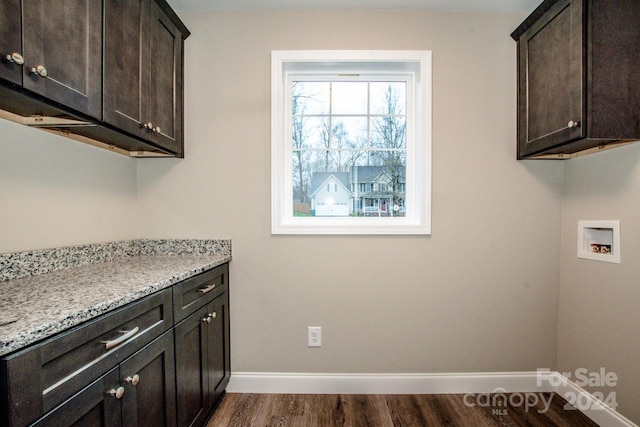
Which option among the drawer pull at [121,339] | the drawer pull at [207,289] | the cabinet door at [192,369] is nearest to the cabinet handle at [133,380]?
the drawer pull at [121,339]

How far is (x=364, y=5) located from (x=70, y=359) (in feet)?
7.42

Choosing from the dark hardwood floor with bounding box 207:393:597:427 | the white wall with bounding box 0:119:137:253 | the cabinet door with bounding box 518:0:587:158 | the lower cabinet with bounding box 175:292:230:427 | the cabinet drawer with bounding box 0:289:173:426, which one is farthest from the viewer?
the dark hardwood floor with bounding box 207:393:597:427

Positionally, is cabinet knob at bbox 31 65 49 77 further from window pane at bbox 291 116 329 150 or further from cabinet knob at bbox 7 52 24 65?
window pane at bbox 291 116 329 150

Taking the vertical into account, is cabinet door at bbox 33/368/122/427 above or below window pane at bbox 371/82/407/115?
below

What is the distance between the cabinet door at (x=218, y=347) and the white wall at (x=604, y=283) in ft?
7.17

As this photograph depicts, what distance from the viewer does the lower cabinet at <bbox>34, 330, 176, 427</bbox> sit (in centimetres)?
81

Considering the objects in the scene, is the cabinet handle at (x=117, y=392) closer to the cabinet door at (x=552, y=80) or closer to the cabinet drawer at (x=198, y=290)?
the cabinet drawer at (x=198, y=290)

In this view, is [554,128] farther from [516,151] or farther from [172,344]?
[172,344]

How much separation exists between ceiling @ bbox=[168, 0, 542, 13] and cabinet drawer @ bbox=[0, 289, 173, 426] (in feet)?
6.00

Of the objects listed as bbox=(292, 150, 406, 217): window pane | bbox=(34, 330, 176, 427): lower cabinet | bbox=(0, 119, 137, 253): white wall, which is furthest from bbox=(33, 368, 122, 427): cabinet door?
bbox=(292, 150, 406, 217): window pane

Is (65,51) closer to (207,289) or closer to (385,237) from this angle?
(207,289)

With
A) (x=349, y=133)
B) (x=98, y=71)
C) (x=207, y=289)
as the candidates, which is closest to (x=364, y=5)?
(x=349, y=133)

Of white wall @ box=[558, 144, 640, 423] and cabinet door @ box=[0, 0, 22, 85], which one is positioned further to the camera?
white wall @ box=[558, 144, 640, 423]

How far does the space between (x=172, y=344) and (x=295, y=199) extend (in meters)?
1.15
